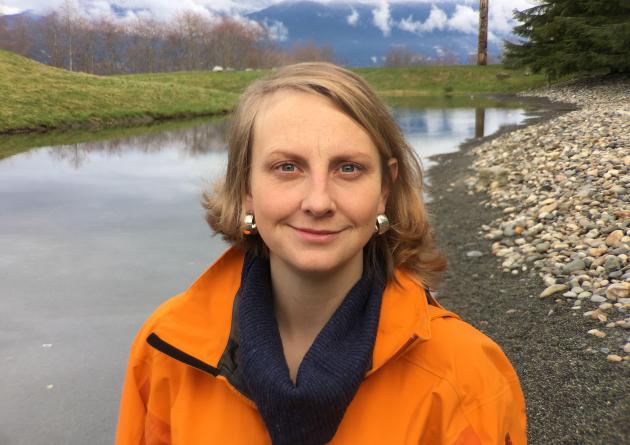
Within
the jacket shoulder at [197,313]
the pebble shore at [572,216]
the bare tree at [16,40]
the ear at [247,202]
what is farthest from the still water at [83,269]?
the bare tree at [16,40]

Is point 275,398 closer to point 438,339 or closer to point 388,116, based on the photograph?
point 438,339

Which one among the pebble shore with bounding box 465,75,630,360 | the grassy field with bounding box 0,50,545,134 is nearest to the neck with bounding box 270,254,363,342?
the pebble shore with bounding box 465,75,630,360

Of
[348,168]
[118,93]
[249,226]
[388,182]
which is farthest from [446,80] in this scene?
[348,168]

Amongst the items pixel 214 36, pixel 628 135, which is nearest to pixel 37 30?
pixel 214 36

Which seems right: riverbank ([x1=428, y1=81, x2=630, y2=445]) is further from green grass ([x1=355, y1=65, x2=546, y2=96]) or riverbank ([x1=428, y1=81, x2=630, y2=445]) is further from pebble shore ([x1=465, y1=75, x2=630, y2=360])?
green grass ([x1=355, y1=65, x2=546, y2=96])

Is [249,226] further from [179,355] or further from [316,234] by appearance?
[179,355]

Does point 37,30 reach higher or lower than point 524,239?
higher

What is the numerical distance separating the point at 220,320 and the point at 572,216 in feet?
15.7

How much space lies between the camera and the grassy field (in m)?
17.8

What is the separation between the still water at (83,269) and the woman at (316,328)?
59cm

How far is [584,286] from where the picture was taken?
4070mm

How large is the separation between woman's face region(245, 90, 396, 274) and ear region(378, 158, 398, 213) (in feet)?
0.50

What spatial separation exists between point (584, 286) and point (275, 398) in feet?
10.9

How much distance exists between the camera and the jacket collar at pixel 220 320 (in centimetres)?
150
